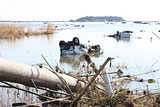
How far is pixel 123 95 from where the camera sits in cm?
350

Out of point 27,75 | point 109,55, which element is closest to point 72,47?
point 109,55

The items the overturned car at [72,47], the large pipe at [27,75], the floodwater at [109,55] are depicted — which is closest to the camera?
the large pipe at [27,75]

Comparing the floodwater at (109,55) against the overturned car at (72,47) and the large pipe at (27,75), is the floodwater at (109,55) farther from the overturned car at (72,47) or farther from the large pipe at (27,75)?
the large pipe at (27,75)

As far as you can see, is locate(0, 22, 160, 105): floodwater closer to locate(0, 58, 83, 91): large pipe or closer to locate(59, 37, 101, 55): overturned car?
locate(59, 37, 101, 55): overturned car

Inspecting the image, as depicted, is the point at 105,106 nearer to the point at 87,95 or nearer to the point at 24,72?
the point at 87,95

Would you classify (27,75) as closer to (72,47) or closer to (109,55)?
(109,55)

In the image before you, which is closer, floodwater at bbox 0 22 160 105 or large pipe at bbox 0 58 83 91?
large pipe at bbox 0 58 83 91

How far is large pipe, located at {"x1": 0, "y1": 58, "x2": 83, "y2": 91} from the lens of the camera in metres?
2.74

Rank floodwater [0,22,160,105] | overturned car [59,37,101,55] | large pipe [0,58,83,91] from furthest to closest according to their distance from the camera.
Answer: overturned car [59,37,101,55], floodwater [0,22,160,105], large pipe [0,58,83,91]

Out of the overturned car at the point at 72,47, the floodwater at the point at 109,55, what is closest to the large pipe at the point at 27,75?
the floodwater at the point at 109,55

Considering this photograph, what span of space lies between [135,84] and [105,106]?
3.79 metres

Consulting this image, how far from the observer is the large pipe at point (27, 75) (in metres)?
2.74

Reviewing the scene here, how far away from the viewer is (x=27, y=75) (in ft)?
9.76

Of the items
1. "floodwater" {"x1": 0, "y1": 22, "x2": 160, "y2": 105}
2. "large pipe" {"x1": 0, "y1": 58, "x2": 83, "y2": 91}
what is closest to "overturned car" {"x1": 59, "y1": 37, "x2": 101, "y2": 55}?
"floodwater" {"x1": 0, "y1": 22, "x2": 160, "y2": 105}
